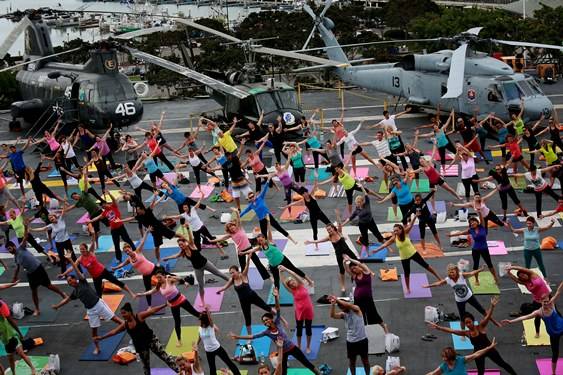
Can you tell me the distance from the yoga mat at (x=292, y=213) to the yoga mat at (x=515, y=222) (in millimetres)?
4725

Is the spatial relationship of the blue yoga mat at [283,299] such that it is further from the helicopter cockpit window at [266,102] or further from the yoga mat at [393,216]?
the helicopter cockpit window at [266,102]

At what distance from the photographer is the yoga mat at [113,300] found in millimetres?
15672

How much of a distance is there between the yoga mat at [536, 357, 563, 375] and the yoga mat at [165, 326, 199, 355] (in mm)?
5395

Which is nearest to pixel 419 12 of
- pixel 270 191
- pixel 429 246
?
pixel 270 191

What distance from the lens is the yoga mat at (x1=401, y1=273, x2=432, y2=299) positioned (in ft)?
49.0

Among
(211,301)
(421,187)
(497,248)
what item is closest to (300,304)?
(211,301)

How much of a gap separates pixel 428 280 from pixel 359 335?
4316mm

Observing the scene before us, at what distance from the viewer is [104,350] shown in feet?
45.7

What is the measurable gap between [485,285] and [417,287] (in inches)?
46.7

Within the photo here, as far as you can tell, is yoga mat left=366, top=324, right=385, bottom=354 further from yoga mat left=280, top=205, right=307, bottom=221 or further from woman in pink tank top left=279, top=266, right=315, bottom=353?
yoga mat left=280, top=205, right=307, bottom=221

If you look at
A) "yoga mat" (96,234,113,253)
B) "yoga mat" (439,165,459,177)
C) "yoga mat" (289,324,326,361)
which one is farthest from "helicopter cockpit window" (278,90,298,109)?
"yoga mat" (289,324,326,361)

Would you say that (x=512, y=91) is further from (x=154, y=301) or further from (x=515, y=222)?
(x=154, y=301)

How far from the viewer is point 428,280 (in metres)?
15.5

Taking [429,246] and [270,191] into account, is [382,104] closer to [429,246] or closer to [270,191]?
[270,191]
